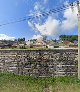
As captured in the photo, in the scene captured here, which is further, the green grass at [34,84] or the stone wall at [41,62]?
the stone wall at [41,62]

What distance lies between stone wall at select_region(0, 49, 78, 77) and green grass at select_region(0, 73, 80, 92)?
97cm

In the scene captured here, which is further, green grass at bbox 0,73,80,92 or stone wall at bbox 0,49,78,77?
stone wall at bbox 0,49,78,77

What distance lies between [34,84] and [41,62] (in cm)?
355

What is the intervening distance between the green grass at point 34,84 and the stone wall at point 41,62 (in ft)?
3.17

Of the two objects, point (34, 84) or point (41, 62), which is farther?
point (41, 62)

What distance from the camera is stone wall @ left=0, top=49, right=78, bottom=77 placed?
65.2 feet

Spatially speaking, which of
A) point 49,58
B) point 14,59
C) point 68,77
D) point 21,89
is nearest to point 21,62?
point 14,59

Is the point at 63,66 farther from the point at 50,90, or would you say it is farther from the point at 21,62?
the point at 50,90

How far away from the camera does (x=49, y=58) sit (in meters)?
20.2

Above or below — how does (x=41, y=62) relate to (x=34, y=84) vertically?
above

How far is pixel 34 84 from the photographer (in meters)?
17.0

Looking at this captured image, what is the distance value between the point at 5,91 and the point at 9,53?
6.35 meters

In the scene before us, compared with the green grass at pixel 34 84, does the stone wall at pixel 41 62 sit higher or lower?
higher

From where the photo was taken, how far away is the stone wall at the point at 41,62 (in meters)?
19.9
